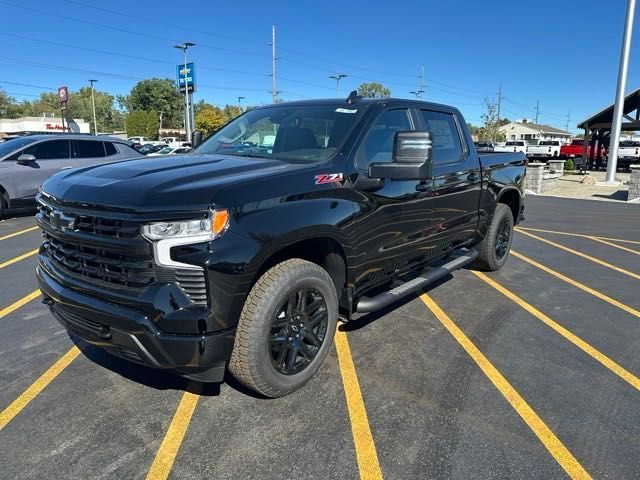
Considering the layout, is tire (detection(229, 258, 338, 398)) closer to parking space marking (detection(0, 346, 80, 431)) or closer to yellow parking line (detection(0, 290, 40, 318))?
parking space marking (detection(0, 346, 80, 431))

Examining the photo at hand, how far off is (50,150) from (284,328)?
369 inches

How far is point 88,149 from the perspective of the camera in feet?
Answer: 34.9

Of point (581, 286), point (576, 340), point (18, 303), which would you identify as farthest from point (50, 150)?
point (576, 340)

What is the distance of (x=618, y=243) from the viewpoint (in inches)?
329

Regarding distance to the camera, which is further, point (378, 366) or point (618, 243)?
point (618, 243)

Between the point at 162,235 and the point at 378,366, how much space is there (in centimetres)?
195

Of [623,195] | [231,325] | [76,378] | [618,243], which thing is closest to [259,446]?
[231,325]

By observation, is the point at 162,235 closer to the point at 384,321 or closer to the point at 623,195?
the point at 384,321

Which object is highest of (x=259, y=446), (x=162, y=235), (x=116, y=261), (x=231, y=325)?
(x=162, y=235)

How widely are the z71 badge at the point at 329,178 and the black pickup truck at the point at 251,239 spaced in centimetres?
1

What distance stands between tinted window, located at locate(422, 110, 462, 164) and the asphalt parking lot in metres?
1.52

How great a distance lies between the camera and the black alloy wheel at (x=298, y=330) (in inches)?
118

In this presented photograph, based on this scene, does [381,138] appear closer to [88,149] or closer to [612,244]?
Result: [612,244]

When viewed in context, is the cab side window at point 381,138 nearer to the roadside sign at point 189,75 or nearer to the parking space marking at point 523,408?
the parking space marking at point 523,408
